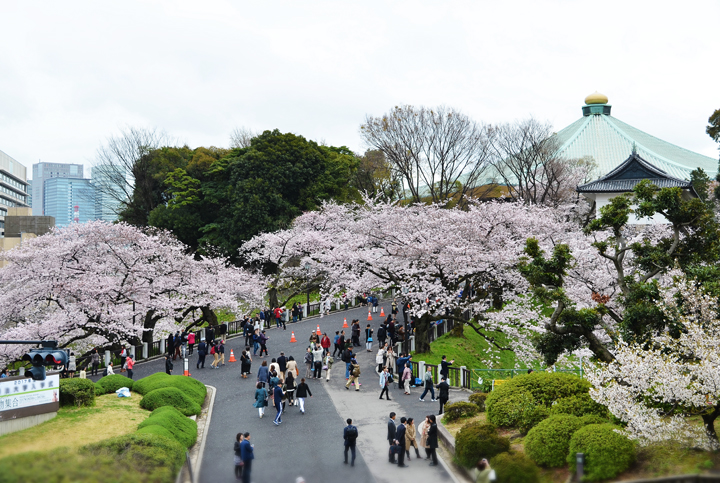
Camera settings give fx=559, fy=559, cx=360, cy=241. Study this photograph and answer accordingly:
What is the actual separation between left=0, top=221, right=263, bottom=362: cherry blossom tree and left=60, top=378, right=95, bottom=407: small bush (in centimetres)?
866

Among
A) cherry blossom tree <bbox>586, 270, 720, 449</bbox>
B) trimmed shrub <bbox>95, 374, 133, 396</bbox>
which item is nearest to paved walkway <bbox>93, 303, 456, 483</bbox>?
trimmed shrub <bbox>95, 374, 133, 396</bbox>

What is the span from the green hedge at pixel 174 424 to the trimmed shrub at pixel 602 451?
30.6 ft

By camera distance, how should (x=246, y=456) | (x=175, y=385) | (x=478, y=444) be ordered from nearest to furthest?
(x=246, y=456) < (x=478, y=444) < (x=175, y=385)

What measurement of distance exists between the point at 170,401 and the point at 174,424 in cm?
291

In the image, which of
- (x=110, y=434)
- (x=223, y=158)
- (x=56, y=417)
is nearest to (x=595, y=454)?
(x=110, y=434)

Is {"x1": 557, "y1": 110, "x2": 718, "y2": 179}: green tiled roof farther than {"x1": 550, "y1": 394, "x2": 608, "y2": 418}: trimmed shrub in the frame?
Yes

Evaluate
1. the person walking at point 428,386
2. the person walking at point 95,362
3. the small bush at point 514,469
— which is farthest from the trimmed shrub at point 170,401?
the small bush at point 514,469

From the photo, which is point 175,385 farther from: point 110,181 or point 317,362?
point 110,181

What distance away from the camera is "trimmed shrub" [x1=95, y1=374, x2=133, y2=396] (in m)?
19.1

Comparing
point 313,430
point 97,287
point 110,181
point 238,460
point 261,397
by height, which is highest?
point 110,181

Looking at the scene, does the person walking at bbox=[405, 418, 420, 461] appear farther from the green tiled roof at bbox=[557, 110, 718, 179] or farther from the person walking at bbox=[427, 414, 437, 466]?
the green tiled roof at bbox=[557, 110, 718, 179]

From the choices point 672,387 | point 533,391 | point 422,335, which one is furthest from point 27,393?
point 422,335

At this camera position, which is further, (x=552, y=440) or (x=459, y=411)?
(x=459, y=411)

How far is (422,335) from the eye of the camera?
87.7 ft
